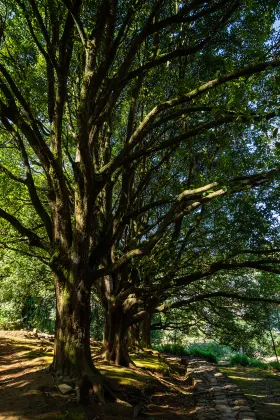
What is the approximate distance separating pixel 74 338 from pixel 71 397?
3.30 ft

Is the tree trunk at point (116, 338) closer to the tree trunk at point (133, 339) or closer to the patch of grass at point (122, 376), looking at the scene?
the patch of grass at point (122, 376)

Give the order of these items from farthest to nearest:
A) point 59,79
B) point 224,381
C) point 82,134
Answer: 1. point 224,381
2. point 59,79
3. point 82,134

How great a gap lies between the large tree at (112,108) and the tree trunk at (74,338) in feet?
0.07

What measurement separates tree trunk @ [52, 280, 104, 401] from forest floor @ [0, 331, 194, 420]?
31 cm

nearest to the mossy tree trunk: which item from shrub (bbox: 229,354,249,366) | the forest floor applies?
the forest floor

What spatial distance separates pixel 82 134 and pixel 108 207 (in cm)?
428

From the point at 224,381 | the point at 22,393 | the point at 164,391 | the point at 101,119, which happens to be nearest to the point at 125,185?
the point at 101,119

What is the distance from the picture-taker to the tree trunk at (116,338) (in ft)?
31.7

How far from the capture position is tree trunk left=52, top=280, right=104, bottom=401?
587 cm

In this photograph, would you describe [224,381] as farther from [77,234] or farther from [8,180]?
[8,180]

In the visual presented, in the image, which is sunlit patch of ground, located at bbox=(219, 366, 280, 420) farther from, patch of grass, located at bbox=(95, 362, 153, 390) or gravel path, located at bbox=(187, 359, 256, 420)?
patch of grass, located at bbox=(95, 362, 153, 390)

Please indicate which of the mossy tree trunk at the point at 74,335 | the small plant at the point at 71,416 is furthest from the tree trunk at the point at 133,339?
the small plant at the point at 71,416

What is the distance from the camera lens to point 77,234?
644cm

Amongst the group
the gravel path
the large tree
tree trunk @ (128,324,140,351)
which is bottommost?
the gravel path
